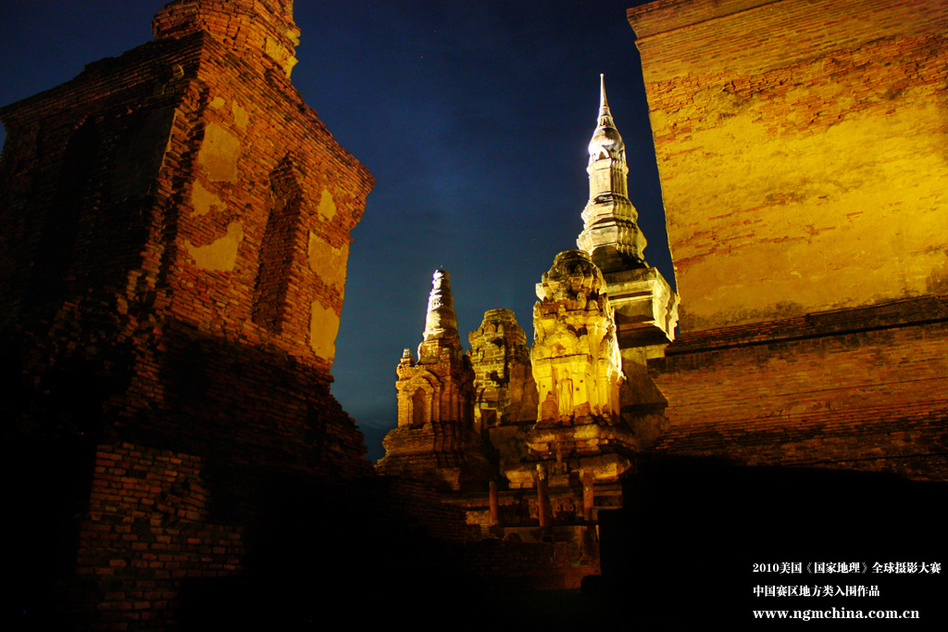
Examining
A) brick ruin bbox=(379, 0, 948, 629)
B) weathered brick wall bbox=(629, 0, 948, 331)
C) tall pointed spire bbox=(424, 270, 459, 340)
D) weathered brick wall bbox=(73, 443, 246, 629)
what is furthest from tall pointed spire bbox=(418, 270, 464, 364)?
weathered brick wall bbox=(73, 443, 246, 629)

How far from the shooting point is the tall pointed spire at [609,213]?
17656 mm

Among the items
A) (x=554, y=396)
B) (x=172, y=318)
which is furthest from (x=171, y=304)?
(x=554, y=396)

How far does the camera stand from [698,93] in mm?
7691

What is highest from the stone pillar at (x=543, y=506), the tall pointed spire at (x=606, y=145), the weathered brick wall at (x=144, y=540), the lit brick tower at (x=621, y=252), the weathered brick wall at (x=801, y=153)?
the tall pointed spire at (x=606, y=145)

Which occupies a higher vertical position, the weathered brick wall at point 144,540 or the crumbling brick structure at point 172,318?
the crumbling brick structure at point 172,318

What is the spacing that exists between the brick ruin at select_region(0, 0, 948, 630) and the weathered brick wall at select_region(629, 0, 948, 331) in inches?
1.0

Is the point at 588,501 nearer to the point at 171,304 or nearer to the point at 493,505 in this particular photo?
the point at 493,505

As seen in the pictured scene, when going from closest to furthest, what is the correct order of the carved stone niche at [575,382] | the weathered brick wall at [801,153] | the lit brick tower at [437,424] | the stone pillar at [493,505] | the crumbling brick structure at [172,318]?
1. the crumbling brick structure at [172,318]
2. the weathered brick wall at [801,153]
3. the stone pillar at [493,505]
4. the carved stone niche at [575,382]
5. the lit brick tower at [437,424]

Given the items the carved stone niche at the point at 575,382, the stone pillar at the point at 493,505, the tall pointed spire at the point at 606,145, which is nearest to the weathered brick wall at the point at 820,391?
the stone pillar at the point at 493,505

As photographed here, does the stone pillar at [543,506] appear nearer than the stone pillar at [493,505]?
Yes

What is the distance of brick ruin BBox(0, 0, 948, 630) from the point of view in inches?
194

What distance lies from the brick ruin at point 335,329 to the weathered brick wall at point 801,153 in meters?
0.03

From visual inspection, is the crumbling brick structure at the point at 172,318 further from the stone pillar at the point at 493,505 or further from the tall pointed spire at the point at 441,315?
the tall pointed spire at the point at 441,315

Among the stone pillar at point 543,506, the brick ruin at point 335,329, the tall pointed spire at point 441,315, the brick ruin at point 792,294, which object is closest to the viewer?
the brick ruin at point 335,329
